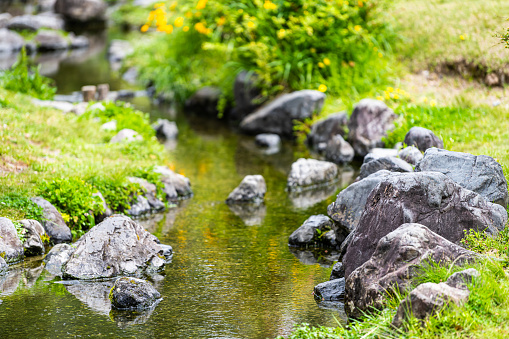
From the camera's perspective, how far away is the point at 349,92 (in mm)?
14445

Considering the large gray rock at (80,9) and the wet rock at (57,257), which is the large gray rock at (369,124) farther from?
the large gray rock at (80,9)

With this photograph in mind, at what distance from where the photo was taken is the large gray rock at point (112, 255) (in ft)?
23.0

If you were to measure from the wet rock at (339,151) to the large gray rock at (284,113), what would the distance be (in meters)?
1.59

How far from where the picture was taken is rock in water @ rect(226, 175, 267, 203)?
10000 mm

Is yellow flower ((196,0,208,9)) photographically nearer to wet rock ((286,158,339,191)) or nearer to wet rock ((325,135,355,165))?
wet rock ((325,135,355,165))

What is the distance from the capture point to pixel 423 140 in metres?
9.83

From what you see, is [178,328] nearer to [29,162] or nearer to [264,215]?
[264,215]

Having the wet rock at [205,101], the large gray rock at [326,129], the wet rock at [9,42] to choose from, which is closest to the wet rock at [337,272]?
the large gray rock at [326,129]

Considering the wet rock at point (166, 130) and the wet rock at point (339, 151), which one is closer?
the wet rock at point (339, 151)

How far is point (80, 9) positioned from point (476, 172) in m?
30.4

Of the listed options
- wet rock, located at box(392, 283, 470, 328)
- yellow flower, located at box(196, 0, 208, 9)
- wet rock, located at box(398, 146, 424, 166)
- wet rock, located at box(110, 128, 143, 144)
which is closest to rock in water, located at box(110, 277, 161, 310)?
wet rock, located at box(392, 283, 470, 328)

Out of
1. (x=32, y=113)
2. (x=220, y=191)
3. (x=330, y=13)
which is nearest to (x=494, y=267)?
(x=220, y=191)

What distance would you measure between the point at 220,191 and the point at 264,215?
1414 millimetres

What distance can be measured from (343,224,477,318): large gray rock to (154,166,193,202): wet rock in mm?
4753
